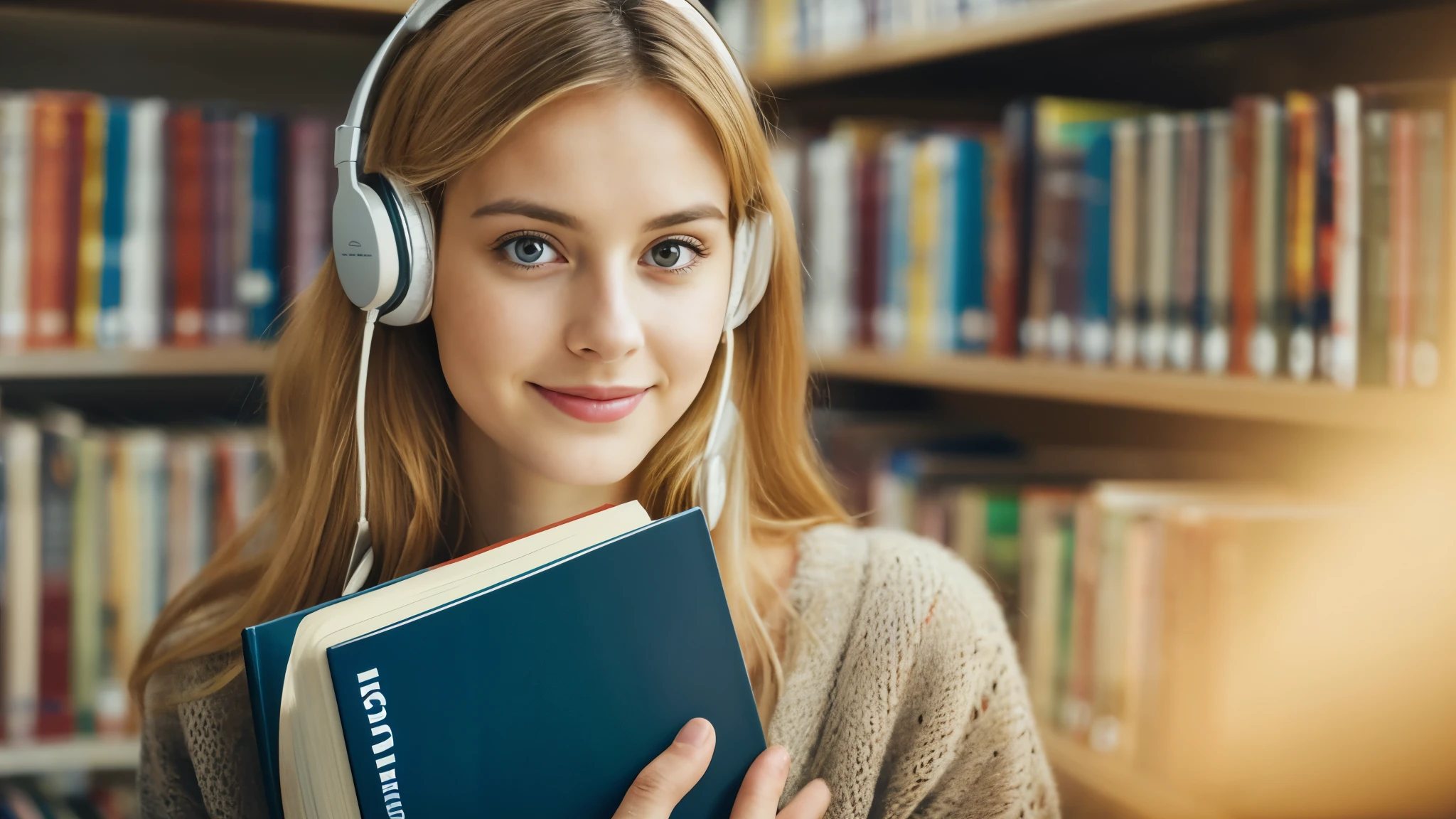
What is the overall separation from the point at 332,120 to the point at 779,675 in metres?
1.23

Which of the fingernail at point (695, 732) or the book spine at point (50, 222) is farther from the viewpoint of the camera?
the book spine at point (50, 222)

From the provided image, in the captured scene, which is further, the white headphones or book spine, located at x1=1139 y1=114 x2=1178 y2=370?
book spine, located at x1=1139 y1=114 x2=1178 y2=370

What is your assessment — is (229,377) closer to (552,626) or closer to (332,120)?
(332,120)

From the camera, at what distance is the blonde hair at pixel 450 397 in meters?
0.73

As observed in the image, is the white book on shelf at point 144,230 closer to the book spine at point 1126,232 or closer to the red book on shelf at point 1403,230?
the book spine at point 1126,232

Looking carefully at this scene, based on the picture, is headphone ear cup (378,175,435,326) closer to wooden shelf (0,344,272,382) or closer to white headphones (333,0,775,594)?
white headphones (333,0,775,594)

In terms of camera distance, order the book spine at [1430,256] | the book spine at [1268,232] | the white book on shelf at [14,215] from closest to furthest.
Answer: the book spine at [1430,256] < the book spine at [1268,232] < the white book on shelf at [14,215]

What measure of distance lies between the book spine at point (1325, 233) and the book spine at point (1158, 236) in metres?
0.17

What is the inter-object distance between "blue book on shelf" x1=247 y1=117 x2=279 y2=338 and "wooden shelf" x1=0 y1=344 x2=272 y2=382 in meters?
0.04

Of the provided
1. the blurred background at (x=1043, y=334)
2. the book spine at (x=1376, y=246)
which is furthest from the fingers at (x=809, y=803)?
the book spine at (x=1376, y=246)

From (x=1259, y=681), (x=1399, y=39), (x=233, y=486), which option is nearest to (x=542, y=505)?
(x=1259, y=681)

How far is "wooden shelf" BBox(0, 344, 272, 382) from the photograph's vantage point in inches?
55.6

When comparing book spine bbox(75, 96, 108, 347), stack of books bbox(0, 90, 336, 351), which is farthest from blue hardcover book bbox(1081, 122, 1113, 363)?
book spine bbox(75, 96, 108, 347)

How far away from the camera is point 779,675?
2.86 feet
